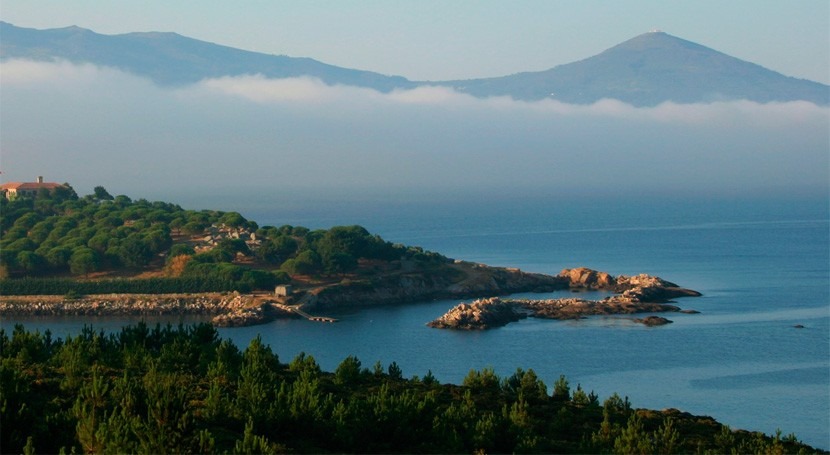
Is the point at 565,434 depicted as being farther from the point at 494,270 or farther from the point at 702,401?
the point at 494,270

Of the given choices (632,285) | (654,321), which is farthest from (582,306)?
(632,285)

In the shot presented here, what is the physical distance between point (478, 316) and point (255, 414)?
34761 millimetres

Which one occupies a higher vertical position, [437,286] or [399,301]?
[437,286]

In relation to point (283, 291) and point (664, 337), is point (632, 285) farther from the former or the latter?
point (283, 291)

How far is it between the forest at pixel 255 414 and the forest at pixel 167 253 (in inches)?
1316

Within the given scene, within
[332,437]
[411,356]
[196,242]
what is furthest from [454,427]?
[196,242]

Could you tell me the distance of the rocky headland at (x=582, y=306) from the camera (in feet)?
166

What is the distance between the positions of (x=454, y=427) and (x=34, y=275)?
47.6 metres

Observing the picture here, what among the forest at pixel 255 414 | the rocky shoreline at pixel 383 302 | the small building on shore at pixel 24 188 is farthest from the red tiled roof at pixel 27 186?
the forest at pixel 255 414

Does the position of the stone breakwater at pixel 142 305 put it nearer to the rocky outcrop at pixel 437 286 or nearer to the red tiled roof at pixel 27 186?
the rocky outcrop at pixel 437 286

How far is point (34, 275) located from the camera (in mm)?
60031

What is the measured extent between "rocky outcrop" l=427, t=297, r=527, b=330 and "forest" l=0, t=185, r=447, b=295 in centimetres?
1085

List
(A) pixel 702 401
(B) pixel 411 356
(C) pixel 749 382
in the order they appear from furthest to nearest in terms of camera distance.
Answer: (B) pixel 411 356 → (C) pixel 749 382 → (A) pixel 702 401

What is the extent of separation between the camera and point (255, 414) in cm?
1628
